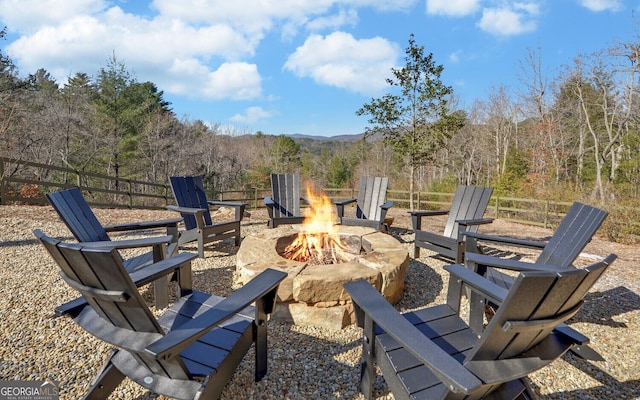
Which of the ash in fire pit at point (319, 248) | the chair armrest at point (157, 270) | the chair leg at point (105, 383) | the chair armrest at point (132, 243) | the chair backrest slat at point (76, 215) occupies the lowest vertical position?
the chair leg at point (105, 383)

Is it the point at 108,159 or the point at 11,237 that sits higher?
the point at 108,159

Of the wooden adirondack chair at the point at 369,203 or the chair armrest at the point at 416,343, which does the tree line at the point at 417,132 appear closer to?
the wooden adirondack chair at the point at 369,203

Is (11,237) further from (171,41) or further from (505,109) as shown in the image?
(505,109)

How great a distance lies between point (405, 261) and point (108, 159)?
16142mm

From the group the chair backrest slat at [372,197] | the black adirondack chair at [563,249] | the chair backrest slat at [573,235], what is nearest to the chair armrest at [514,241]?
the black adirondack chair at [563,249]

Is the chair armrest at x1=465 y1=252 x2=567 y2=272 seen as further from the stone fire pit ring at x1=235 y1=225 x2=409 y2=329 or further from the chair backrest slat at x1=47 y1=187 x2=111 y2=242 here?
the chair backrest slat at x1=47 y1=187 x2=111 y2=242

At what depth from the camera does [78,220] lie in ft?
8.19

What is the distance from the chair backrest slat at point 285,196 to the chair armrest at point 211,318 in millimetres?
3107

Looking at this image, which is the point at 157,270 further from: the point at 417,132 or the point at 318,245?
the point at 417,132

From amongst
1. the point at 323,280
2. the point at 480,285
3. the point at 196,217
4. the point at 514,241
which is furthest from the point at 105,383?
the point at 514,241

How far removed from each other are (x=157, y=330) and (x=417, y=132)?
8.62 meters

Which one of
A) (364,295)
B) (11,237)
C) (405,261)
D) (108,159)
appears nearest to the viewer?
(364,295)

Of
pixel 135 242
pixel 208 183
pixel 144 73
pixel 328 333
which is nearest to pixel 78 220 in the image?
pixel 135 242

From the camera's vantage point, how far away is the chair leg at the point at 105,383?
1.52m
